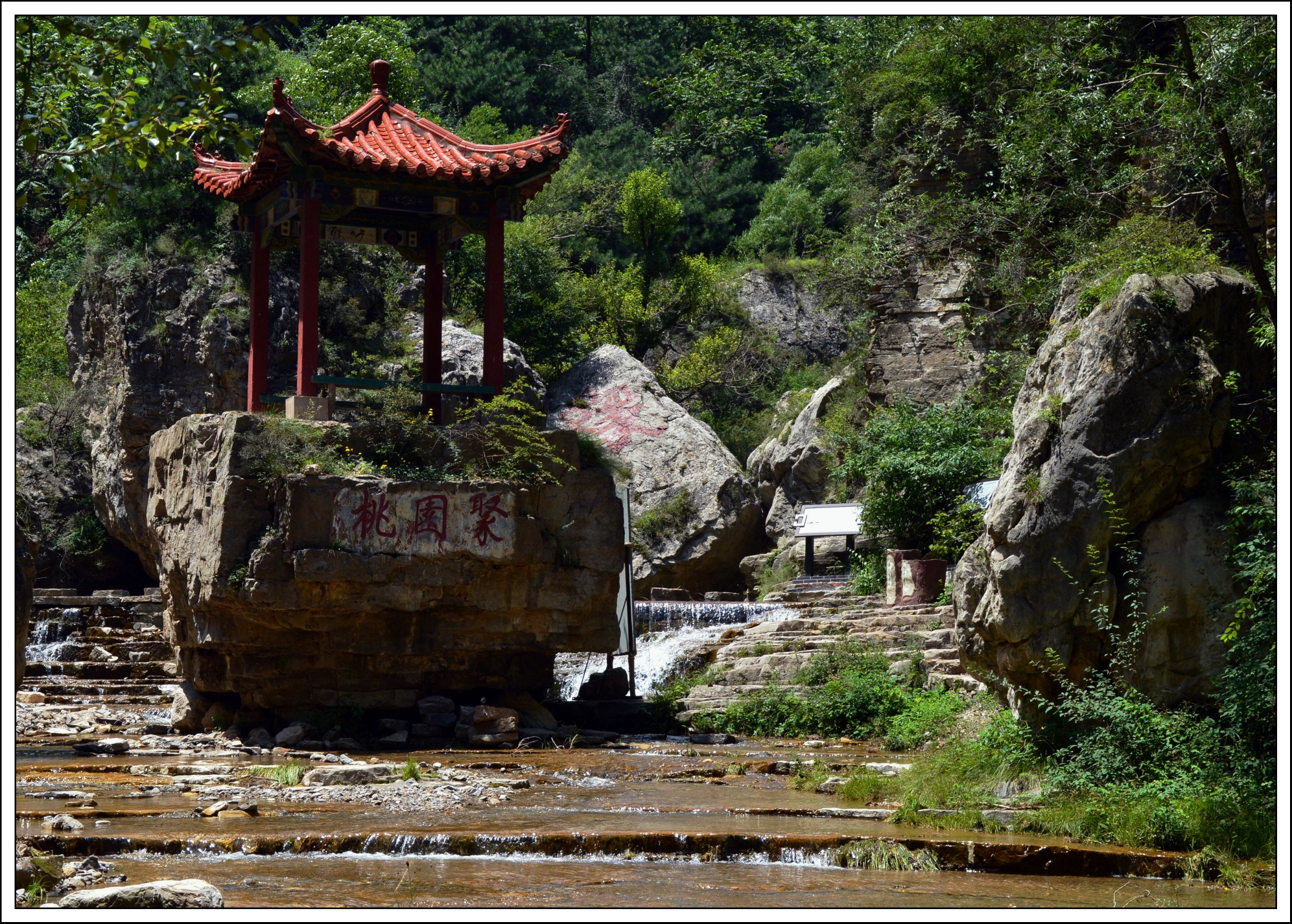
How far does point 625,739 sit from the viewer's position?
15625 millimetres

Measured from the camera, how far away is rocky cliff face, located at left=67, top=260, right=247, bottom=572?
2561 centimetres

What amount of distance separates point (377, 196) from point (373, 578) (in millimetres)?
5055

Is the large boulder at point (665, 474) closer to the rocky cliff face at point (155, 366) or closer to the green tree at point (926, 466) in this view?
the green tree at point (926, 466)

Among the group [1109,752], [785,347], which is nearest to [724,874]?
[1109,752]

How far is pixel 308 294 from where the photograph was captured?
53.6 ft

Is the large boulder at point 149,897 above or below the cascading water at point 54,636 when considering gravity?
below

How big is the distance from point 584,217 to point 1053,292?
2107 centimetres

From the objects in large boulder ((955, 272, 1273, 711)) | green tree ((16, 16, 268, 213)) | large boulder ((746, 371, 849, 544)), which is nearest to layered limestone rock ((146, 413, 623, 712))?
green tree ((16, 16, 268, 213))

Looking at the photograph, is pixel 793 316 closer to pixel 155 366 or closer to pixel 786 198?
pixel 786 198

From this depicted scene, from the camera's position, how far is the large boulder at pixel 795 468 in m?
28.9

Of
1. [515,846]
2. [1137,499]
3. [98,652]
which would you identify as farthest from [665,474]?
[515,846]

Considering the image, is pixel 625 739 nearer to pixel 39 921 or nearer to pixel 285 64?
pixel 39 921

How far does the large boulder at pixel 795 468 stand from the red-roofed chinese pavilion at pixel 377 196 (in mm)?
12316

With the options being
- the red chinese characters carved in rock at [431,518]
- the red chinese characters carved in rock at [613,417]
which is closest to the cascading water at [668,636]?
the red chinese characters carved in rock at [431,518]
